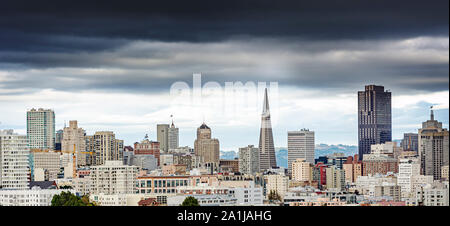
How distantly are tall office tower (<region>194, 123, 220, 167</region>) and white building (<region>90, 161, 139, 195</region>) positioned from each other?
2.20 metres

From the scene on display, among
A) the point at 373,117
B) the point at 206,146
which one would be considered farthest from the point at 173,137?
the point at 373,117

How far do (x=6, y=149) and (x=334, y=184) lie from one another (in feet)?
30.7

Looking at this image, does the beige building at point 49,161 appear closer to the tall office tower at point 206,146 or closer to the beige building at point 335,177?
the tall office tower at point 206,146

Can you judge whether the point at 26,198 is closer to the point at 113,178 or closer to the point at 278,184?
the point at 113,178

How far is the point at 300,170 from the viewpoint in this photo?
2033 cm

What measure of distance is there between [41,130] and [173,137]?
10.6ft

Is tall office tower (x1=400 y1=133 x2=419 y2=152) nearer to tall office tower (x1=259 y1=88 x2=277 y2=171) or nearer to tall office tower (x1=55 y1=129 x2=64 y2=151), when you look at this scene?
tall office tower (x1=259 y1=88 x2=277 y2=171)

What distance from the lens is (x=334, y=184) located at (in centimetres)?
2055

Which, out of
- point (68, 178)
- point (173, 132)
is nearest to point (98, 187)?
point (68, 178)

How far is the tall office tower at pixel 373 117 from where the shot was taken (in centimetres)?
1509

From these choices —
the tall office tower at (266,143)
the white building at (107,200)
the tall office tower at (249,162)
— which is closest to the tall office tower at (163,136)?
the white building at (107,200)

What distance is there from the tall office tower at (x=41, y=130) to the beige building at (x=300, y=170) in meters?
6.78

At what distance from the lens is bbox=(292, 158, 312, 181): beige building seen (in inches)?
783
